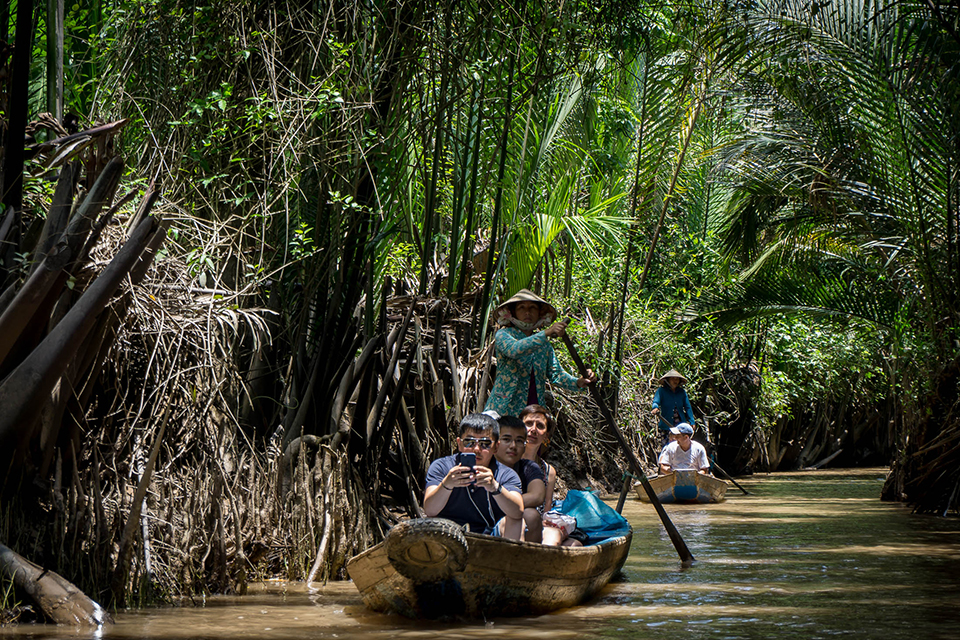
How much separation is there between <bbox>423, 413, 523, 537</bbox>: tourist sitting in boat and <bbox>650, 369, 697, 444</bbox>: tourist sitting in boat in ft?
26.4

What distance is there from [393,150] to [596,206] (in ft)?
21.0

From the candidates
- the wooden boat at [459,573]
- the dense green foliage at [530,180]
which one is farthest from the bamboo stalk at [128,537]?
the wooden boat at [459,573]

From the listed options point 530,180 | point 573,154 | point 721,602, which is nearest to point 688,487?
point 573,154

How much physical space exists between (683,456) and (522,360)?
6887 mm

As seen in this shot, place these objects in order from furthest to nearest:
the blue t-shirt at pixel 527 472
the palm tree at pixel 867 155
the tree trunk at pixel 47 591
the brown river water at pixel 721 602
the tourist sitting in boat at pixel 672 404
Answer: the tourist sitting in boat at pixel 672 404
the palm tree at pixel 867 155
the blue t-shirt at pixel 527 472
the brown river water at pixel 721 602
the tree trunk at pixel 47 591

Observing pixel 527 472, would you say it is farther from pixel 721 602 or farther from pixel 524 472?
pixel 721 602

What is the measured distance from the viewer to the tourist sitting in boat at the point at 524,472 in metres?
6.22

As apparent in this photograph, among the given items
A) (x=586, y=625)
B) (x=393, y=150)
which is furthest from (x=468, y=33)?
(x=586, y=625)

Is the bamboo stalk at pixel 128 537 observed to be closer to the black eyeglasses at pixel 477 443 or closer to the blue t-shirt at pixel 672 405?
the black eyeglasses at pixel 477 443

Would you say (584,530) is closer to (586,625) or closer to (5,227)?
(586,625)

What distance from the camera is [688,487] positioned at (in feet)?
44.4

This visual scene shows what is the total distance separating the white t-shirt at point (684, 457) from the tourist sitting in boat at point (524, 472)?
25.0 ft

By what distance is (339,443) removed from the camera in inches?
287

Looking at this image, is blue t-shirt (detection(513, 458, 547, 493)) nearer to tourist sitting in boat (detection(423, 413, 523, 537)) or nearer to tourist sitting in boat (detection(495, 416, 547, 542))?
tourist sitting in boat (detection(495, 416, 547, 542))
